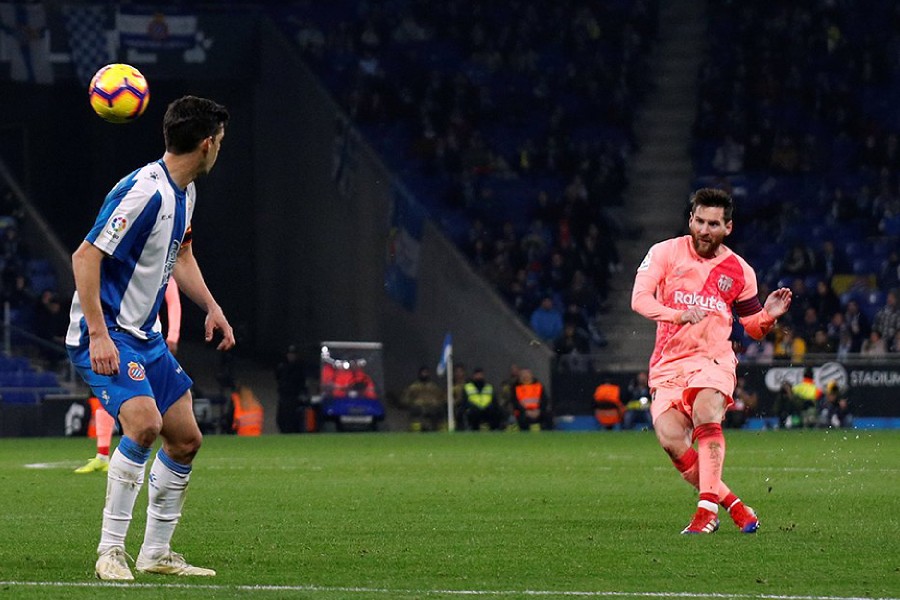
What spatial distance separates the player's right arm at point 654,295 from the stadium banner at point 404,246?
22.6m

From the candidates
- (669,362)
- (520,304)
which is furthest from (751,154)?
(669,362)

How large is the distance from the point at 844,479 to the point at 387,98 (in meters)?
22.0

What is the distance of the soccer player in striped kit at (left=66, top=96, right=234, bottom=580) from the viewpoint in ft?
23.6

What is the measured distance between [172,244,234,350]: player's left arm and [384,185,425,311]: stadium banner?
24.6m

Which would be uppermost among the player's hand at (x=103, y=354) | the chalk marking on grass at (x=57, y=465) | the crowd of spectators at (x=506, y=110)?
the crowd of spectators at (x=506, y=110)

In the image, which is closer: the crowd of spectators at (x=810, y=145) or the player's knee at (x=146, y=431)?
the player's knee at (x=146, y=431)

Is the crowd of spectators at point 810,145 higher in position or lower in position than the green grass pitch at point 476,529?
higher

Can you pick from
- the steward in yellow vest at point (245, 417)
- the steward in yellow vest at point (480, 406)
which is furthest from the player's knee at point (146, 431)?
the steward in yellow vest at point (480, 406)

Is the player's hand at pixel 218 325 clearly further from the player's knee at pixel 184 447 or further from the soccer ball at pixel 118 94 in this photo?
the soccer ball at pixel 118 94

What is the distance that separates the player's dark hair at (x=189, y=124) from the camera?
739cm

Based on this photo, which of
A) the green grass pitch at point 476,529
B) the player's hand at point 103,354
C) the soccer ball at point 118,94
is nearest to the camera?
the player's hand at point 103,354

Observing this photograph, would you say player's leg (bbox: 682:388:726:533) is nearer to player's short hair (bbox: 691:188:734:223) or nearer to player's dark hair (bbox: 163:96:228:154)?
player's short hair (bbox: 691:188:734:223)

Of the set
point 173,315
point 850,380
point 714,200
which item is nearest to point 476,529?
point 714,200

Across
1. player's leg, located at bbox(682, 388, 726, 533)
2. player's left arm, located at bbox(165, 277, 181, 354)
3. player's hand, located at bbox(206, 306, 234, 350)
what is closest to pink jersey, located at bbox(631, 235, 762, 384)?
player's leg, located at bbox(682, 388, 726, 533)
